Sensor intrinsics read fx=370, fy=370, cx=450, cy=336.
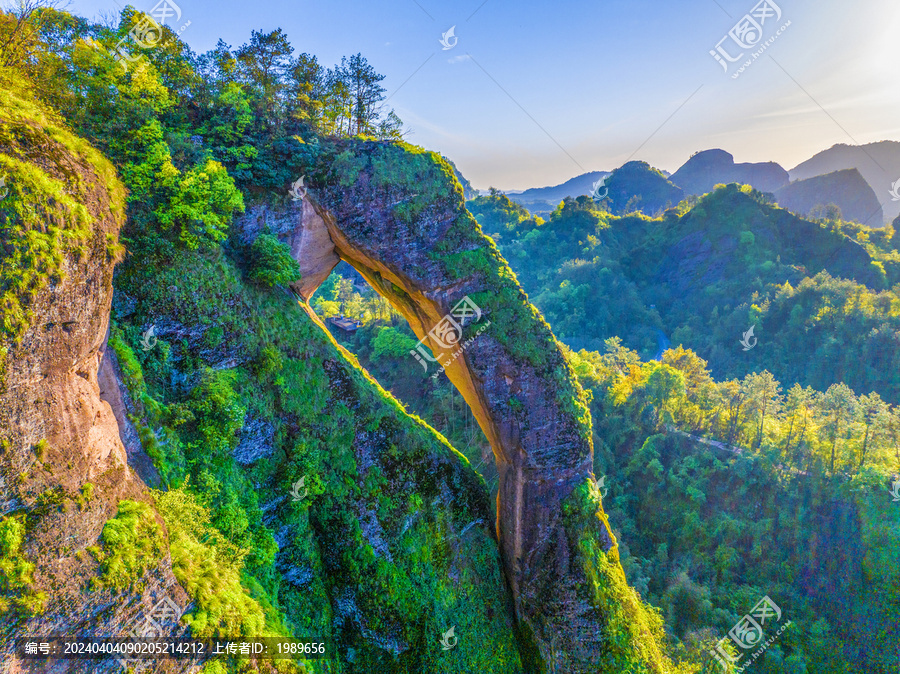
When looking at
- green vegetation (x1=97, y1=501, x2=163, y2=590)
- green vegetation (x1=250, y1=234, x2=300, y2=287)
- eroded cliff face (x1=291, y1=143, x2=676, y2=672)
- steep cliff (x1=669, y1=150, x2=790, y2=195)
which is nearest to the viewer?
green vegetation (x1=97, y1=501, x2=163, y2=590)

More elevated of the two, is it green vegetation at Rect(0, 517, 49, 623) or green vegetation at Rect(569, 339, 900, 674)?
green vegetation at Rect(0, 517, 49, 623)

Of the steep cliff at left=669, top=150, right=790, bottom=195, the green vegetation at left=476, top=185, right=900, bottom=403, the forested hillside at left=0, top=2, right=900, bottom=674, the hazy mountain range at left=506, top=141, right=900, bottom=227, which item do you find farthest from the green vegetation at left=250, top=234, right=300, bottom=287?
the steep cliff at left=669, top=150, right=790, bottom=195

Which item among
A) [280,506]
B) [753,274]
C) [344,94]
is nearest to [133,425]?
[280,506]

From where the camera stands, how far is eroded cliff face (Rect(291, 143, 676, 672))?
13.8 meters

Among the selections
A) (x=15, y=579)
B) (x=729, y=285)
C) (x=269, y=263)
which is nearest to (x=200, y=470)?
(x=15, y=579)

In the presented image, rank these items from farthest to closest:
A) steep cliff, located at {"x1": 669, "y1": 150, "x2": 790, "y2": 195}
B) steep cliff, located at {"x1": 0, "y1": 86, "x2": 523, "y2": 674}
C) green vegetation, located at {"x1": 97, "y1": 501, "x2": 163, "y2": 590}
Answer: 1. steep cliff, located at {"x1": 669, "y1": 150, "x2": 790, "y2": 195}
2. green vegetation, located at {"x1": 97, "y1": 501, "x2": 163, "y2": 590}
3. steep cliff, located at {"x1": 0, "y1": 86, "x2": 523, "y2": 674}

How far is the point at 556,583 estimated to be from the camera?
46.0ft

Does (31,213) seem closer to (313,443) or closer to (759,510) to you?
(313,443)

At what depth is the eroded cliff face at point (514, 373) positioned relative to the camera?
13.8 metres

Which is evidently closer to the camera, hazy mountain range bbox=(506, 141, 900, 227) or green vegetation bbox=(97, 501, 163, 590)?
green vegetation bbox=(97, 501, 163, 590)

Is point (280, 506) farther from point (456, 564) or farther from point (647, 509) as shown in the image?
point (647, 509)

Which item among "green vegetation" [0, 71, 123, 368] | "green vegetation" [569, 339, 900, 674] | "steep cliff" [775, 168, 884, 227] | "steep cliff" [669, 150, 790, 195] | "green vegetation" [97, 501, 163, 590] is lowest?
"green vegetation" [569, 339, 900, 674]

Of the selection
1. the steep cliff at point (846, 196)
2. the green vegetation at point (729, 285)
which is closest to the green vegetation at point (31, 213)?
the green vegetation at point (729, 285)

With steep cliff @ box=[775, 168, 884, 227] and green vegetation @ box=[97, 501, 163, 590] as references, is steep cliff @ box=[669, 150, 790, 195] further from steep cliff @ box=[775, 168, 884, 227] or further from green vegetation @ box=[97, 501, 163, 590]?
green vegetation @ box=[97, 501, 163, 590]
